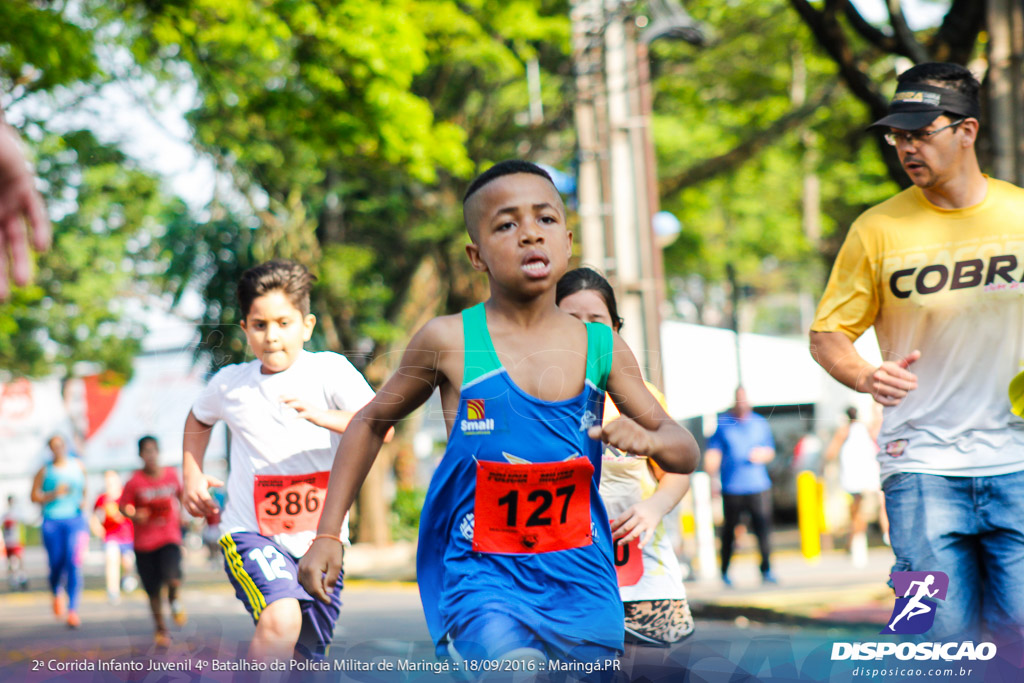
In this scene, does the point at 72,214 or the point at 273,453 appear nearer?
the point at 273,453

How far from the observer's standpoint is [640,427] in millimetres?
2553

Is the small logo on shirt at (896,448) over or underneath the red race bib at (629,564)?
over

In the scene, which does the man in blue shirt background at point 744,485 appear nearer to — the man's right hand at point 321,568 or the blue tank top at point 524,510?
the blue tank top at point 524,510

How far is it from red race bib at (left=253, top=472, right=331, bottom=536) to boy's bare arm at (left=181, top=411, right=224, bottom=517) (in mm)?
171

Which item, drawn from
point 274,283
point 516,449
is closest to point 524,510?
point 516,449

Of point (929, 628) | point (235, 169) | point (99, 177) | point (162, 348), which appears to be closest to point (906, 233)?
point (929, 628)

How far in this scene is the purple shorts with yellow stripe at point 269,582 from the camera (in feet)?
13.1

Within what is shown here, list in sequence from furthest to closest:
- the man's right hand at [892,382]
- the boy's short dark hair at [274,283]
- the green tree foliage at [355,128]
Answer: the green tree foliage at [355,128] < the boy's short dark hair at [274,283] < the man's right hand at [892,382]

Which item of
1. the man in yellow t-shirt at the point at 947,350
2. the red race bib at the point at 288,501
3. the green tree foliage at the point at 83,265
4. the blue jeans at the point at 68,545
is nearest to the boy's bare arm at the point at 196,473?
the red race bib at the point at 288,501

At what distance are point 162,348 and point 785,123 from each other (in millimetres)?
14029

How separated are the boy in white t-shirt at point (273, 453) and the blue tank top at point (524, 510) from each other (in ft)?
3.61

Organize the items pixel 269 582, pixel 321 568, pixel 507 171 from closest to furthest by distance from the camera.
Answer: pixel 321 568, pixel 507 171, pixel 269 582

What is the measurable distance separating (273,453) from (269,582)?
0.46 m

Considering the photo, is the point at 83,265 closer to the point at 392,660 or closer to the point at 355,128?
the point at 355,128
